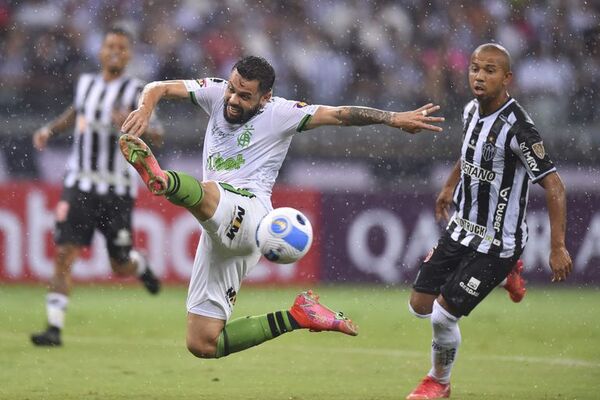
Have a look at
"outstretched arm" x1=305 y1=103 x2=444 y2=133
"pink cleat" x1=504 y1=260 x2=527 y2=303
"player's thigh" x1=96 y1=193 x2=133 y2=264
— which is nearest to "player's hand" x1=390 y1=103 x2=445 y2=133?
"outstretched arm" x1=305 y1=103 x2=444 y2=133

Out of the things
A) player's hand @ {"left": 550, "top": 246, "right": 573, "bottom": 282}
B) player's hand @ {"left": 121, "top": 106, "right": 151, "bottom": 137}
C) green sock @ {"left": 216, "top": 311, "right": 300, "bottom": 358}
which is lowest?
green sock @ {"left": 216, "top": 311, "right": 300, "bottom": 358}

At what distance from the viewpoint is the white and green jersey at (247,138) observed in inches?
265

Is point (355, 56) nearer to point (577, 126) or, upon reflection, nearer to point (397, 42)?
point (397, 42)

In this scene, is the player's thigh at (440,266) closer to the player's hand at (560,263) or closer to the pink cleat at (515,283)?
the pink cleat at (515,283)

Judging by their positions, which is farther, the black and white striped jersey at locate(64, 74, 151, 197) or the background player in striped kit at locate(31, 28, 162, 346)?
the black and white striped jersey at locate(64, 74, 151, 197)

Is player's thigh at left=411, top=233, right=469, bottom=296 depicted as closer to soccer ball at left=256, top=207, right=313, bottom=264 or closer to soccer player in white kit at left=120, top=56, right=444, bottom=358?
soccer player in white kit at left=120, top=56, right=444, bottom=358

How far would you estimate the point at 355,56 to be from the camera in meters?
14.9

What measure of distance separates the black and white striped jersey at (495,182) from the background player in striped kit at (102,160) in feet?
12.0

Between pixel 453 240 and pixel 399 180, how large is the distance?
6.18m

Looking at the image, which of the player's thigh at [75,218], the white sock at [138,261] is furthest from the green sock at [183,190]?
the white sock at [138,261]

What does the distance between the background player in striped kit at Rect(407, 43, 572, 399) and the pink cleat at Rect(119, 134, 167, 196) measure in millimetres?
1810

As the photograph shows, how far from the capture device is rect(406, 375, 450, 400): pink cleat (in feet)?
22.5

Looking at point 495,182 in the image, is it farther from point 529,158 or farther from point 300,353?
point 300,353

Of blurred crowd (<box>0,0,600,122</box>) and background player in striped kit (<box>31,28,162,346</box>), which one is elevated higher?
blurred crowd (<box>0,0,600,122</box>)
